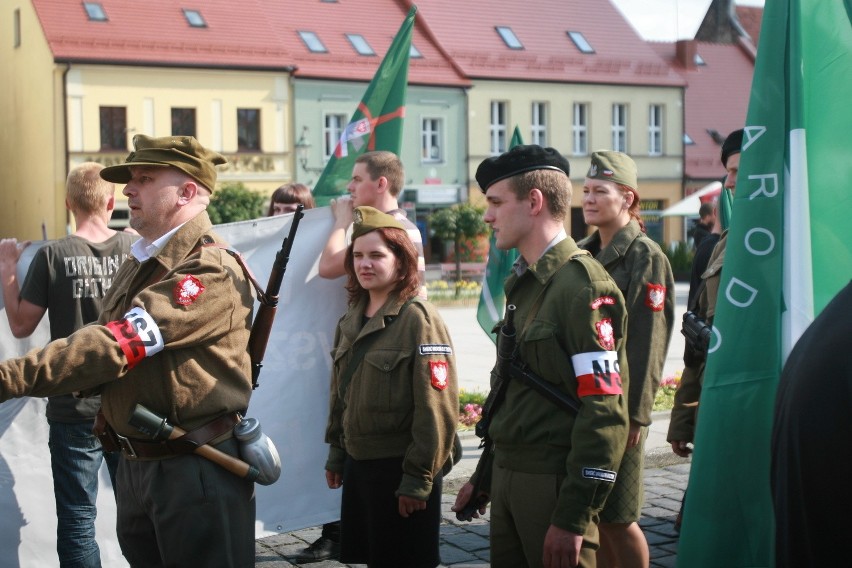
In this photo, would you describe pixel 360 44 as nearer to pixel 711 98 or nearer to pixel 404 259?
pixel 711 98

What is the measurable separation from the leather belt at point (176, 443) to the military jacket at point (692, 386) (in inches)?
99.6

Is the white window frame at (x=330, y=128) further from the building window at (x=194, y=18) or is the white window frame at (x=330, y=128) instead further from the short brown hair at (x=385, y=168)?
the short brown hair at (x=385, y=168)

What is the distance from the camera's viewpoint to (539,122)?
48.8m

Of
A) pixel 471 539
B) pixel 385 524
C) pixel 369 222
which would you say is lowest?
pixel 471 539

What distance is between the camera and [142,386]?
3639 mm

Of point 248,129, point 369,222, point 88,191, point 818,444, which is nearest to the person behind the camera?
point 818,444

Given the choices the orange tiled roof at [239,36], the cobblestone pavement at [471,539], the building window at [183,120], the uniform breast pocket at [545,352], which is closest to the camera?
the uniform breast pocket at [545,352]

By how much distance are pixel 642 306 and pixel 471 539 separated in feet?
6.67

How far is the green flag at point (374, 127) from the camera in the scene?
6.66 m

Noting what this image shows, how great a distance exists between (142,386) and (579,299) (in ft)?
4.59

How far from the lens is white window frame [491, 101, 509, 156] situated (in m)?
47.5

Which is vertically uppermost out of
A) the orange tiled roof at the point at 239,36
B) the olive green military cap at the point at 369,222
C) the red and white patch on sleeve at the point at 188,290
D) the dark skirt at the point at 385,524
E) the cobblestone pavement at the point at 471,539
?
the orange tiled roof at the point at 239,36

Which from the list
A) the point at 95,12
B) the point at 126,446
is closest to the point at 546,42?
the point at 95,12

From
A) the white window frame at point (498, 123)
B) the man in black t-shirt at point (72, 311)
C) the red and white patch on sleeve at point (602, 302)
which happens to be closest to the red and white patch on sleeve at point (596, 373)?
the red and white patch on sleeve at point (602, 302)
